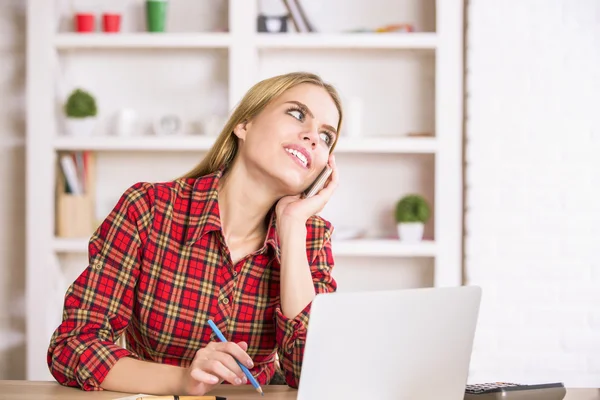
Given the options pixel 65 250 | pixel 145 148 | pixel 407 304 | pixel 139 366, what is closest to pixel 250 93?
pixel 139 366

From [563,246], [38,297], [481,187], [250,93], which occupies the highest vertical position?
[250,93]

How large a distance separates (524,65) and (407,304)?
2.57m

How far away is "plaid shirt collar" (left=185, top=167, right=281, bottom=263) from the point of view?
1727 millimetres

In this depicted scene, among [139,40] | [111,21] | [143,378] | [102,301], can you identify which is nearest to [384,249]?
[139,40]

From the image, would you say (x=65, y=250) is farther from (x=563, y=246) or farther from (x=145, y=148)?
(x=563, y=246)

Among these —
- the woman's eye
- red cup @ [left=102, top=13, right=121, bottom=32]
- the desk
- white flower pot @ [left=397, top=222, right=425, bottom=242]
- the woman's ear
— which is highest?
red cup @ [left=102, top=13, right=121, bottom=32]

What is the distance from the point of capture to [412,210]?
11.6ft

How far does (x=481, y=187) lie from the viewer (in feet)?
11.4

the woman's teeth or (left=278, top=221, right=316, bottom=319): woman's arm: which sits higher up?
the woman's teeth


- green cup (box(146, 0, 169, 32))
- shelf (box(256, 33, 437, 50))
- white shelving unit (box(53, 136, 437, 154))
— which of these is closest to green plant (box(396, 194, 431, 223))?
white shelving unit (box(53, 136, 437, 154))

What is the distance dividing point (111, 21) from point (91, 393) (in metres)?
2.42

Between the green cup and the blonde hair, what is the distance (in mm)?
1782

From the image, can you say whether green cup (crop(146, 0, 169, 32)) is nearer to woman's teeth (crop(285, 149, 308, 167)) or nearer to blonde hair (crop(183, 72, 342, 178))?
blonde hair (crop(183, 72, 342, 178))

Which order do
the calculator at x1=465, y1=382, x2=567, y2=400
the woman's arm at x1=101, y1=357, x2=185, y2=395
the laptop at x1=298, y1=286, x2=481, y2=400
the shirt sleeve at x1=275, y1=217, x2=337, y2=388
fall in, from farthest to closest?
the shirt sleeve at x1=275, y1=217, x2=337, y2=388 < the woman's arm at x1=101, y1=357, x2=185, y2=395 < the calculator at x1=465, y1=382, x2=567, y2=400 < the laptop at x1=298, y1=286, x2=481, y2=400
